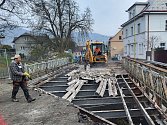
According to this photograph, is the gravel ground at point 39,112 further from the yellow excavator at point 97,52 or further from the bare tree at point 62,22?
the bare tree at point 62,22

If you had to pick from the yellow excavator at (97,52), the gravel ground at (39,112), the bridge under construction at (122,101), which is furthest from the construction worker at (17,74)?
the yellow excavator at (97,52)

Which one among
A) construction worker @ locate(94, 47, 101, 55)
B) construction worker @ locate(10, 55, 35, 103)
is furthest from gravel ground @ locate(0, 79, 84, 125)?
construction worker @ locate(94, 47, 101, 55)

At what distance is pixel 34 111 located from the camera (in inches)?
282

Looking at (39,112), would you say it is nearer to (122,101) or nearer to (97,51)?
(122,101)

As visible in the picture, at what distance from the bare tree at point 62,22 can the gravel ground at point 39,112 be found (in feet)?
83.9

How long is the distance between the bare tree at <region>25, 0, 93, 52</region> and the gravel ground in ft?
83.9

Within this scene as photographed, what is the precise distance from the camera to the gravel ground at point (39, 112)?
6188 mm

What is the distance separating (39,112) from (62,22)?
29433 millimetres

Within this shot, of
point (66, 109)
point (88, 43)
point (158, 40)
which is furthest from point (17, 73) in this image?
point (158, 40)

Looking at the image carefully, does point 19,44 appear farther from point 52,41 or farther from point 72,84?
point 72,84

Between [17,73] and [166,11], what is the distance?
26.3m

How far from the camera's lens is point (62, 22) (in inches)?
1394

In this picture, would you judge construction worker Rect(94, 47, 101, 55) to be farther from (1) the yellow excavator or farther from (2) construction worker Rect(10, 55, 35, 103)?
(2) construction worker Rect(10, 55, 35, 103)

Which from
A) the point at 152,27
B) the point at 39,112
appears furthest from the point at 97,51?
the point at 39,112
